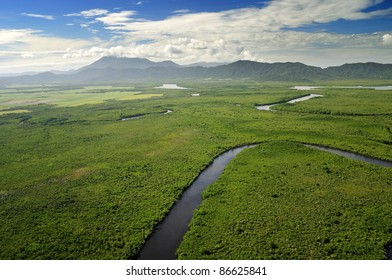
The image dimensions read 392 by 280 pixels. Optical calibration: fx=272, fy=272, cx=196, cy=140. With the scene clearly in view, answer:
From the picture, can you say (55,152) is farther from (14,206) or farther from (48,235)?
(48,235)

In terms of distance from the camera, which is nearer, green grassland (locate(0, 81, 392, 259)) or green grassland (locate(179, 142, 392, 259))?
green grassland (locate(179, 142, 392, 259))

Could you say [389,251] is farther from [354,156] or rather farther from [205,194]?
[354,156]

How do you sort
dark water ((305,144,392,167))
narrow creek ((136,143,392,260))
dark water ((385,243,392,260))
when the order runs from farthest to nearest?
dark water ((305,144,392,167)) < narrow creek ((136,143,392,260)) < dark water ((385,243,392,260))

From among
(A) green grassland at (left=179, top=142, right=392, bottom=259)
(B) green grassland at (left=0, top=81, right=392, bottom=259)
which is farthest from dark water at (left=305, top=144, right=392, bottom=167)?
(A) green grassland at (left=179, top=142, right=392, bottom=259)

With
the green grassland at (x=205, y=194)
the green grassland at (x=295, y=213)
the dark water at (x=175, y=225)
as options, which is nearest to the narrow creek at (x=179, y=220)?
the dark water at (x=175, y=225)

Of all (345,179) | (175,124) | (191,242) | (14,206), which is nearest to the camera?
(191,242)

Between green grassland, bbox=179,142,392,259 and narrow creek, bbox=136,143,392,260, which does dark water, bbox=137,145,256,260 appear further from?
green grassland, bbox=179,142,392,259
